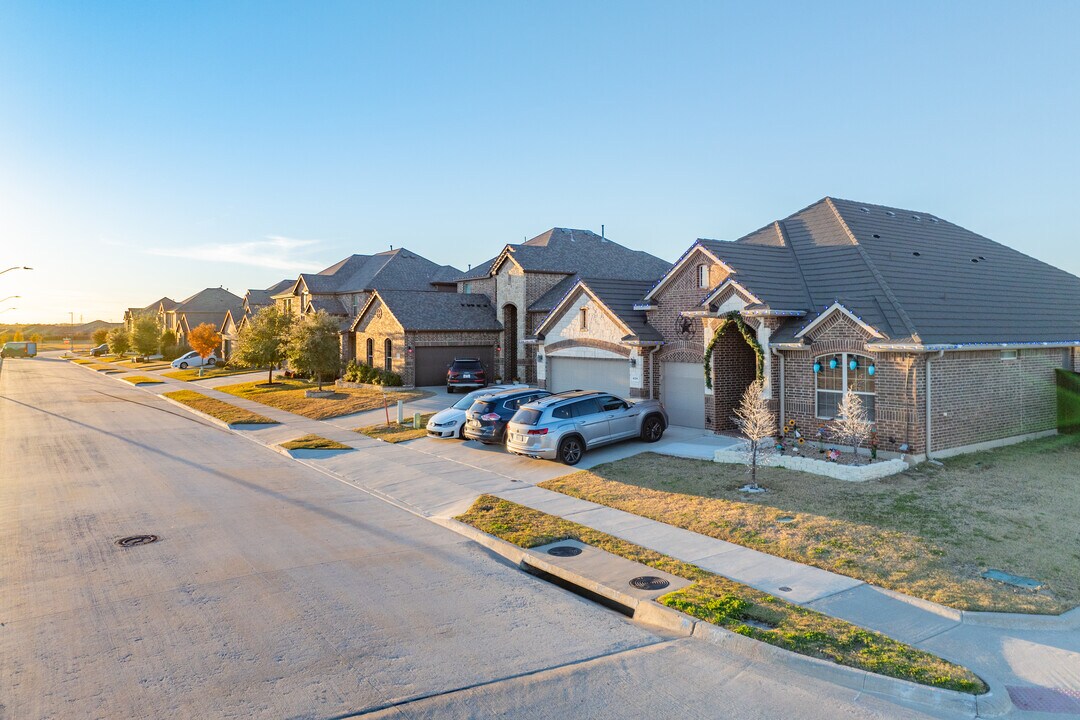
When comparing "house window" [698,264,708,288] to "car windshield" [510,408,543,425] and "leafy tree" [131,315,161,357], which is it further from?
"leafy tree" [131,315,161,357]

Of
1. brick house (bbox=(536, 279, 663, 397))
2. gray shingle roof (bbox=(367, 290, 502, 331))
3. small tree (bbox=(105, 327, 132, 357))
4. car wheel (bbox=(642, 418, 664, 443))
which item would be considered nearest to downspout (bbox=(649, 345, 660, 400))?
brick house (bbox=(536, 279, 663, 397))

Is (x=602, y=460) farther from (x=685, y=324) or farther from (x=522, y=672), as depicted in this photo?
(x=522, y=672)

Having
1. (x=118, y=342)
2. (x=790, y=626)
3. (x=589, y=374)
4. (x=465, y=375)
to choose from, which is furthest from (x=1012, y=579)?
(x=118, y=342)

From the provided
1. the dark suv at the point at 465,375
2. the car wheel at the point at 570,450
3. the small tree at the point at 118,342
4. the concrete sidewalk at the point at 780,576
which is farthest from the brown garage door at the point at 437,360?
the small tree at the point at 118,342

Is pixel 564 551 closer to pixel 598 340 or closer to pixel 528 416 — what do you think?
pixel 528 416

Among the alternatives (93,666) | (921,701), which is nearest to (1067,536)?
(921,701)

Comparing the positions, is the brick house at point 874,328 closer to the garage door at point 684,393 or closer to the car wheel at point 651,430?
the garage door at point 684,393

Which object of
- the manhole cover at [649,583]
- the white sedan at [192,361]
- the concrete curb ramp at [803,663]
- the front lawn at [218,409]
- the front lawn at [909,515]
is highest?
the white sedan at [192,361]
